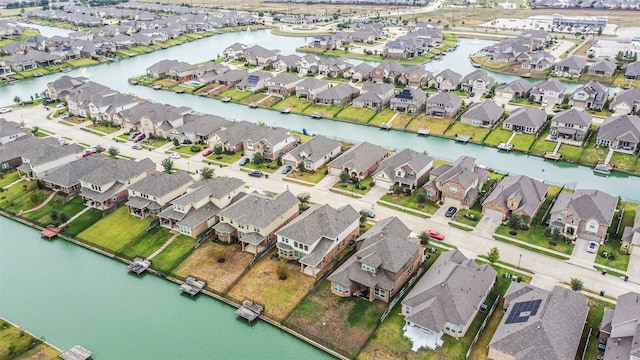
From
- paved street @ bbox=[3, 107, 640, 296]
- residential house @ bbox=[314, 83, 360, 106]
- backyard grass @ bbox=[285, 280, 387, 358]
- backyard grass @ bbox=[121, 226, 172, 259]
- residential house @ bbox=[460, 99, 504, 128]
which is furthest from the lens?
residential house @ bbox=[314, 83, 360, 106]

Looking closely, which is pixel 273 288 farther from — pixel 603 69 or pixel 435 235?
pixel 603 69

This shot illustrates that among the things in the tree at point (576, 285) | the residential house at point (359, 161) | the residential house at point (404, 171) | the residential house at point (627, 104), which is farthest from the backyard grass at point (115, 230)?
the residential house at point (627, 104)

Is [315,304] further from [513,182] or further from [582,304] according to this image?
[513,182]

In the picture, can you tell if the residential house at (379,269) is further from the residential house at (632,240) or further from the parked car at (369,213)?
the residential house at (632,240)

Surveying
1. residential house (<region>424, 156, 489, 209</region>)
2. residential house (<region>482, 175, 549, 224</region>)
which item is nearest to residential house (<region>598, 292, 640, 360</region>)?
residential house (<region>482, 175, 549, 224</region>)

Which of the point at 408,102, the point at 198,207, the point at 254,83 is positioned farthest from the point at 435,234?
the point at 254,83

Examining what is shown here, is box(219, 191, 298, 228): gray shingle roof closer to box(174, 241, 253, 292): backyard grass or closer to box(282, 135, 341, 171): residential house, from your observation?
box(174, 241, 253, 292): backyard grass
